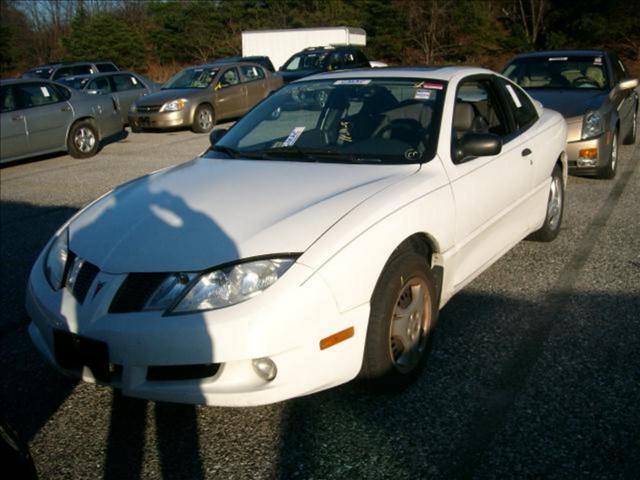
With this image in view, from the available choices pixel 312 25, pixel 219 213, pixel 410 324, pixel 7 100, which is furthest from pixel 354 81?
pixel 312 25

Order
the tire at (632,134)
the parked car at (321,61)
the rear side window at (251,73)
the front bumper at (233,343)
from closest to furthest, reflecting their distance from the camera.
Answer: the front bumper at (233,343) < the tire at (632,134) < the rear side window at (251,73) < the parked car at (321,61)

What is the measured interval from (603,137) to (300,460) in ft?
20.2

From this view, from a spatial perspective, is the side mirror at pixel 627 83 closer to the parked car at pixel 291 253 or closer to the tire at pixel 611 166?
the tire at pixel 611 166

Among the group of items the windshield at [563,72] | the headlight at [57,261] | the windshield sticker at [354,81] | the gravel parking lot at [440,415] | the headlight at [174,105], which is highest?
the windshield sticker at [354,81]

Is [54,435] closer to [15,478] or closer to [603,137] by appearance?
[15,478]

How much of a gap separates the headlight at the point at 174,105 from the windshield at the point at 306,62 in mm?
5628

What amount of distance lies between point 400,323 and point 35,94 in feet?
34.8

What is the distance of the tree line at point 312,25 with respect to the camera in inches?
1502

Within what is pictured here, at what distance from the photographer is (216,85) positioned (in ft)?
53.4

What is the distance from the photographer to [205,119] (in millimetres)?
15828

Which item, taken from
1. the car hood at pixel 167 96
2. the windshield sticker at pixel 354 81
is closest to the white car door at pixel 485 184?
the windshield sticker at pixel 354 81

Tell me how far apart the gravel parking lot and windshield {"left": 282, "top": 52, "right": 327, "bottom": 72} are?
16.3m

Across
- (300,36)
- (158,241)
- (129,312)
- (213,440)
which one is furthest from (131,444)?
(300,36)

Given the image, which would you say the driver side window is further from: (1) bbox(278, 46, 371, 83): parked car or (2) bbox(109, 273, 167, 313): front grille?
(2) bbox(109, 273, 167, 313): front grille
